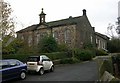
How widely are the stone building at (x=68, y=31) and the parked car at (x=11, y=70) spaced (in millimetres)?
25448

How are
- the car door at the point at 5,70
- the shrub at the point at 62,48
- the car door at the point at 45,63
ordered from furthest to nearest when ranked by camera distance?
the shrub at the point at 62,48
the car door at the point at 45,63
the car door at the point at 5,70

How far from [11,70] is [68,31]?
100 ft

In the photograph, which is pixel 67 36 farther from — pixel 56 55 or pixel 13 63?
pixel 13 63

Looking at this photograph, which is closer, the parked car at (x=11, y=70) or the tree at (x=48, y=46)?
the parked car at (x=11, y=70)

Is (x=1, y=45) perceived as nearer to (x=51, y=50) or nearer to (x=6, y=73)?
(x=6, y=73)

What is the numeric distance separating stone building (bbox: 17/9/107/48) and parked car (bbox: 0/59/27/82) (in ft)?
83.5

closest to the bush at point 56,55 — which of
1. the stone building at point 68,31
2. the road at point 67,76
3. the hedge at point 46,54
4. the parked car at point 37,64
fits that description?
the hedge at point 46,54

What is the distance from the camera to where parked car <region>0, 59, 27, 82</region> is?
16.2 metres

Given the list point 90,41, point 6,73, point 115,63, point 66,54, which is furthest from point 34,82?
point 90,41

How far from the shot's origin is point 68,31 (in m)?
46.8

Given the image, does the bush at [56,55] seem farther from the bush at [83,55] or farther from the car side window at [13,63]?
the car side window at [13,63]

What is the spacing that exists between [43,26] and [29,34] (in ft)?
14.2

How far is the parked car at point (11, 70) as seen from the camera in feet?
53.3

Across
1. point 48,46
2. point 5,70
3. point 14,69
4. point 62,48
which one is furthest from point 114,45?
point 5,70
